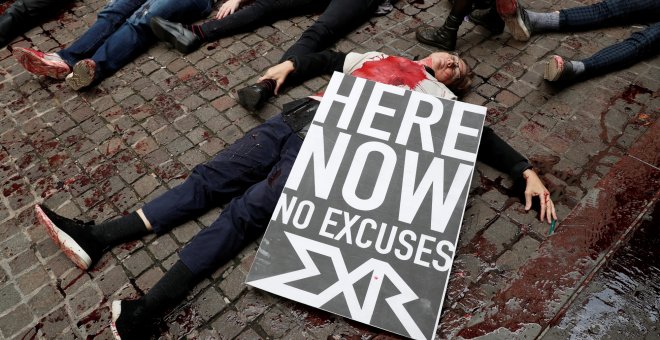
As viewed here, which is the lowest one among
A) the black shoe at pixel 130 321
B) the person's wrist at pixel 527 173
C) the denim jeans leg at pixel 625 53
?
the black shoe at pixel 130 321

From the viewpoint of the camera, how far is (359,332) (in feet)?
8.26

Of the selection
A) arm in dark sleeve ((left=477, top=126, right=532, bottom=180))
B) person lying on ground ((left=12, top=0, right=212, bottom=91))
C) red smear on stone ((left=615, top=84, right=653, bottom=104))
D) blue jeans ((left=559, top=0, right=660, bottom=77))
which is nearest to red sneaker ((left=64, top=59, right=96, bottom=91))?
person lying on ground ((left=12, top=0, right=212, bottom=91))

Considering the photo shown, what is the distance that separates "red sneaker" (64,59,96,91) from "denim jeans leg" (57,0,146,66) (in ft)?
1.14

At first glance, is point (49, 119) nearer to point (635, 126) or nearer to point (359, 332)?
point (359, 332)

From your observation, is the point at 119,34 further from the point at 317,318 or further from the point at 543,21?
the point at 543,21

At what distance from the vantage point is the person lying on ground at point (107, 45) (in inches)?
151

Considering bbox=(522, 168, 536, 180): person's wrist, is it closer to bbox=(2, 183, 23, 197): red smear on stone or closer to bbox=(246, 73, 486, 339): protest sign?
bbox=(246, 73, 486, 339): protest sign

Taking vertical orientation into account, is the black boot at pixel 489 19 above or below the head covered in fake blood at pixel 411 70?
below

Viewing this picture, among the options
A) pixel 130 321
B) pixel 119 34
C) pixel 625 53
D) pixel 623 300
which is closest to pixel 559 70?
pixel 625 53

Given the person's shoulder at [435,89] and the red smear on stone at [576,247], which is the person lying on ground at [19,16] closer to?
the person's shoulder at [435,89]

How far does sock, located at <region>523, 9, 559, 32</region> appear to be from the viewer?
13.4 ft

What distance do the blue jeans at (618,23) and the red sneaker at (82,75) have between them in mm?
3878

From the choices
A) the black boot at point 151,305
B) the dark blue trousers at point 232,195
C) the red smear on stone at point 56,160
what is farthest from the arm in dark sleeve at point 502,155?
the red smear on stone at point 56,160

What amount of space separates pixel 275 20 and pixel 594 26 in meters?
2.84
